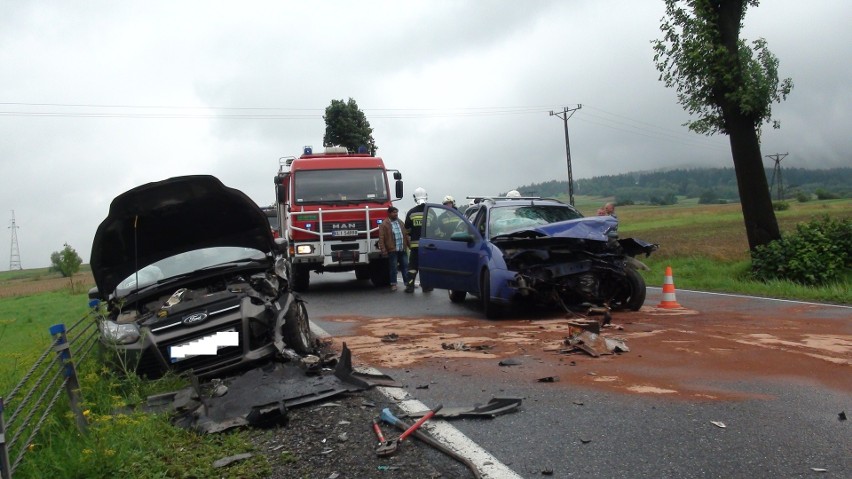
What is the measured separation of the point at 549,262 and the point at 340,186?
22.1ft

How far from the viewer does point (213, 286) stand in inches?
288

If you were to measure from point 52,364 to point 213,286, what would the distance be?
94.9 inches

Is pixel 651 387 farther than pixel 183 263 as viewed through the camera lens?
No

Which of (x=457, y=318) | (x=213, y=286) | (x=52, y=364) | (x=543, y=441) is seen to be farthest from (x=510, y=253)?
(x=52, y=364)

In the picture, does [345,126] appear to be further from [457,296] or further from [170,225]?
[170,225]

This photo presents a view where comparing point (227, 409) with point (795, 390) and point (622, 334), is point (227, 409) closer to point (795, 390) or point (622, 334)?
point (795, 390)

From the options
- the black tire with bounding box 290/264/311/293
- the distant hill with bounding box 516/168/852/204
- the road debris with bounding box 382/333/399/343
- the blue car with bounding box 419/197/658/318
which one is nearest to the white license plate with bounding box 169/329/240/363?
the road debris with bounding box 382/333/399/343

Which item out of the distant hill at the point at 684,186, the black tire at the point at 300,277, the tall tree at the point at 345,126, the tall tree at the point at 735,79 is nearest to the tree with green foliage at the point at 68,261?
the tall tree at the point at 345,126

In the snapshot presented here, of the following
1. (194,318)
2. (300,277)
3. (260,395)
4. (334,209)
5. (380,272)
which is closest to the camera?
(260,395)

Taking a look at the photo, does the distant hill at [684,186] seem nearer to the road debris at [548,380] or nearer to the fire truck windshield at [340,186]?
the fire truck windshield at [340,186]

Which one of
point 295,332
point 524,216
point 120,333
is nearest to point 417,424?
point 295,332

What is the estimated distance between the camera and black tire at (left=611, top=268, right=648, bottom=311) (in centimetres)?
1030

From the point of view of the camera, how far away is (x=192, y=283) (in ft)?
23.7

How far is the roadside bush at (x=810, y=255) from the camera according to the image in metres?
15.1
